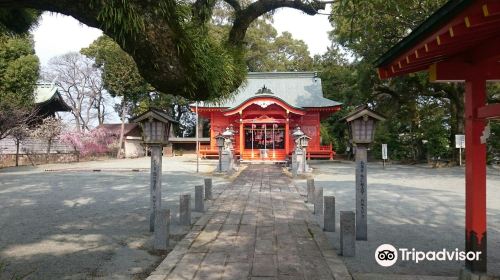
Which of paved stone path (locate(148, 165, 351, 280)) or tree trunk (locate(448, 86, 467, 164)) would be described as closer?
paved stone path (locate(148, 165, 351, 280))

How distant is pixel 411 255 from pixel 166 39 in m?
4.30

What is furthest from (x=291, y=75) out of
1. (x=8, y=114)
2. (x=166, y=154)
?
(x=8, y=114)

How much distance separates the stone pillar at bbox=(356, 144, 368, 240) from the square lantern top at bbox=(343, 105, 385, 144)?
0.13 metres

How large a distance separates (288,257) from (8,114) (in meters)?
20.3

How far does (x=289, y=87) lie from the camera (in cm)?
3250

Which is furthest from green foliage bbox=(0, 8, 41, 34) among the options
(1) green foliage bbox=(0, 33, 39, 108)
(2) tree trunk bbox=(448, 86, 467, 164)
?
(2) tree trunk bbox=(448, 86, 467, 164)

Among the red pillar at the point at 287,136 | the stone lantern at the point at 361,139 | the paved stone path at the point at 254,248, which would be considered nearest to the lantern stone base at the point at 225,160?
the red pillar at the point at 287,136

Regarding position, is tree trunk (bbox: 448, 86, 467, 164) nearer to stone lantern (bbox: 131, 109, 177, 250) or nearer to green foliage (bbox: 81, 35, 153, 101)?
stone lantern (bbox: 131, 109, 177, 250)

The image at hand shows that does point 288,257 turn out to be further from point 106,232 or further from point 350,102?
point 350,102

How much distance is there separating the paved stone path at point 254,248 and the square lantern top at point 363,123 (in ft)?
5.45

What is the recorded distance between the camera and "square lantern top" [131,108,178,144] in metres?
6.82

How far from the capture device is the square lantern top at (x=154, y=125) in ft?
22.4

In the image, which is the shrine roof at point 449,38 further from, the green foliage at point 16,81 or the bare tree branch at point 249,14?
the green foliage at point 16,81

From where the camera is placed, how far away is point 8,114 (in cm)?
2039
